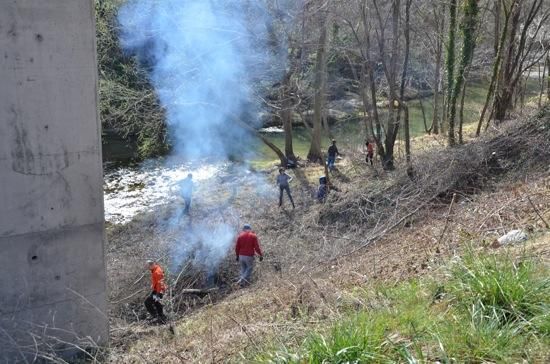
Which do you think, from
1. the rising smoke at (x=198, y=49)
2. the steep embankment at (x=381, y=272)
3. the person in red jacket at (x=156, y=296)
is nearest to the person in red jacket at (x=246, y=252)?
the steep embankment at (x=381, y=272)

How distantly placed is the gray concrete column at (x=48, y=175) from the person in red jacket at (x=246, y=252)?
3039 mm

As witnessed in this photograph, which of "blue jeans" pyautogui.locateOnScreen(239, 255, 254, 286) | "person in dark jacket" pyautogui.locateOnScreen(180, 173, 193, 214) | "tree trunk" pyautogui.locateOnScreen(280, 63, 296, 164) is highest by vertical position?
"tree trunk" pyautogui.locateOnScreen(280, 63, 296, 164)

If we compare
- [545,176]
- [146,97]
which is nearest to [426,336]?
[545,176]

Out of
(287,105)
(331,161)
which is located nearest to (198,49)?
(287,105)

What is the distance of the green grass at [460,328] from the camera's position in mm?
3449

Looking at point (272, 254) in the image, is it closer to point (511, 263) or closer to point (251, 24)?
point (511, 263)

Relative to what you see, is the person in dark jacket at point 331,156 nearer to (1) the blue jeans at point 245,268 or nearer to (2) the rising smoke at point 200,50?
(2) the rising smoke at point 200,50

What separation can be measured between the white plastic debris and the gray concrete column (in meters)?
4.93

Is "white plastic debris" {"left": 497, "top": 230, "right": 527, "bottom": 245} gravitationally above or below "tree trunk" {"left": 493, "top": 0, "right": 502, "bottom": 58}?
below

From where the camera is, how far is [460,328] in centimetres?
364

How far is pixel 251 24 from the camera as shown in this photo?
1670 centimetres

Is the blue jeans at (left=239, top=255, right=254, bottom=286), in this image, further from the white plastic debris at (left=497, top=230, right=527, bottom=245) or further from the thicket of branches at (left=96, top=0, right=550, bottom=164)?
the thicket of branches at (left=96, top=0, right=550, bottom=164)

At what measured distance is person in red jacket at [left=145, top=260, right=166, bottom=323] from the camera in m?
8.59

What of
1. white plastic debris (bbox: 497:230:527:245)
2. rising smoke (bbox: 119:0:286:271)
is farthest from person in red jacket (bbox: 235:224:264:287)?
rising smoke (bbox: 119:0:286:271)
